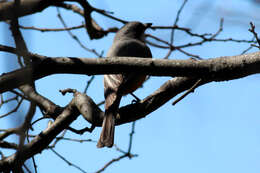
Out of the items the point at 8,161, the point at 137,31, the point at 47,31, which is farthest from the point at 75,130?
the point at 137,31

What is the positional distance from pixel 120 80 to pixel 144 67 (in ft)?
6.87

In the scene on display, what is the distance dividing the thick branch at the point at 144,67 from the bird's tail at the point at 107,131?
116 cm

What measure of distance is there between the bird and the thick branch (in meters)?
0.14

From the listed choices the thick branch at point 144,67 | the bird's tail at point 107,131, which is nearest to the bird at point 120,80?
the bird's tail at point 107,131

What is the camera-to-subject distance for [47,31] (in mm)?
5805

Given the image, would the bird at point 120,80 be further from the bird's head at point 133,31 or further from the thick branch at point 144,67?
the thick branch at point 144,67

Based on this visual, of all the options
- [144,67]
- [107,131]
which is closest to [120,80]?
[107,131]

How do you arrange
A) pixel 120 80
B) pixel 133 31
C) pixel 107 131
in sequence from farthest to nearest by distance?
pixel 133 31 → pixel 120 80 → pixel 107 131

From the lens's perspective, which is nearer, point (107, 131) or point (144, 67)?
point (144, 67)

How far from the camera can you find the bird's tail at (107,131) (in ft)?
11.7

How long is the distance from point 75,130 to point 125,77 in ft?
4.63

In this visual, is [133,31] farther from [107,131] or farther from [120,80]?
[107,131]

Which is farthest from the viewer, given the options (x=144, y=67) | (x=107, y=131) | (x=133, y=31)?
(x=133, y=31)

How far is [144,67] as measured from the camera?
2508mm
